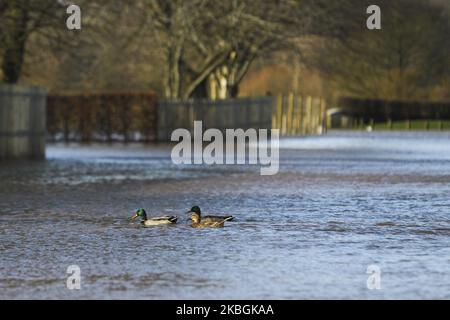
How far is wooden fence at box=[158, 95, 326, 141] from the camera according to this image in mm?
49406

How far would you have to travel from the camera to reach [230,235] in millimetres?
14359

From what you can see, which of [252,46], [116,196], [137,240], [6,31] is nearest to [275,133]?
[252,46]

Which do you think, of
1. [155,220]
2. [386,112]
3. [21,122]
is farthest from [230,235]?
[386,112]

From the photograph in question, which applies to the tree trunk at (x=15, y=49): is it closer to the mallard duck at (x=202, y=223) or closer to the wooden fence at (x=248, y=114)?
the wooden fence at (x=248, y=114)

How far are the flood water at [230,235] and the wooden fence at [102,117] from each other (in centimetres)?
2134

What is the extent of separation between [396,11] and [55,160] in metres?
27.1

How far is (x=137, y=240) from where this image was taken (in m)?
13.8

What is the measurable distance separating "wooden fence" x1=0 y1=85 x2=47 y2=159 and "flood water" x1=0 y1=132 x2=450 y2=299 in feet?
14.3

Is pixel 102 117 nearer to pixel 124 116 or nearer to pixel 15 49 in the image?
pixel 124 116

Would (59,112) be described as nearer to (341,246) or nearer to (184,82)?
(184,82)

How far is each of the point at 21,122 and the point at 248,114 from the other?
24330 millimetres

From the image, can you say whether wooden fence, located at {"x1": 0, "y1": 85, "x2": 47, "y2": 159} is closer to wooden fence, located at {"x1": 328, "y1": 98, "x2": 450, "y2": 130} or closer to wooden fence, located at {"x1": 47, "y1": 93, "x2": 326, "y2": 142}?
wooden fence, located at {"x1": 47, "y1": 93, "x2": 326, "y2": 142}

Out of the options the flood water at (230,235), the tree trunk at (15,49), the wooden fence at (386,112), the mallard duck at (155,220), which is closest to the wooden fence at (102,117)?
the tree trunk at (15,49)

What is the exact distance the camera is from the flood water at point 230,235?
10.5 meters
